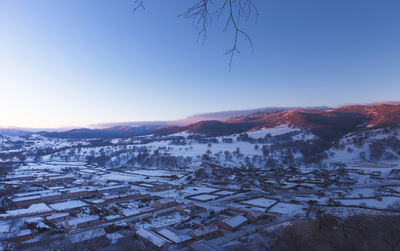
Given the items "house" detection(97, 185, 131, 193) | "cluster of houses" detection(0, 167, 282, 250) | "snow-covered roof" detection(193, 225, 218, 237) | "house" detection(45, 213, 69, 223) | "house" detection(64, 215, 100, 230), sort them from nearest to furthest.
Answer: "cluster of houses" detection(0, 167, 282, 250), "snow-covered roof" detection(193, 225, 218, 237), "house" detection(64, 215, 100, 230), "house" detection(45, 213, 69, 223), "house" detection(97, 185, 131, 193)

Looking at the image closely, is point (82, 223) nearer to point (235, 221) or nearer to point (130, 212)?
point (130, 212)

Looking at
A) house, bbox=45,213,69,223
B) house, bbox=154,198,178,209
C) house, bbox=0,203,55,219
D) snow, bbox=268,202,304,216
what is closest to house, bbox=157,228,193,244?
house, bbox=154,198,178,209

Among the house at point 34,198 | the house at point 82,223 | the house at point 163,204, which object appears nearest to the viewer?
the house at point 82,223

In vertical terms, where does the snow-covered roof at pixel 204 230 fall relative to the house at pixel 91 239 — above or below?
below

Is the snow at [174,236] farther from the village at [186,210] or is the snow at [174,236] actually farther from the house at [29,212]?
the house at [29,212]

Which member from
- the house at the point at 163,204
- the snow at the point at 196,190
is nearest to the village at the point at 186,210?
the house at the point at 163,204

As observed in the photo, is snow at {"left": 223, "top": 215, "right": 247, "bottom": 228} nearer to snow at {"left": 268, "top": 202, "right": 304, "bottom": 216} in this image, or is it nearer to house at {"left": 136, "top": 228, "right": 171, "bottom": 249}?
snow at {"left": 268, "top": 202, "right": 304, "bottom": 216}

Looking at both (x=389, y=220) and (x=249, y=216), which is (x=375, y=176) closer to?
(x=389, y=220)
